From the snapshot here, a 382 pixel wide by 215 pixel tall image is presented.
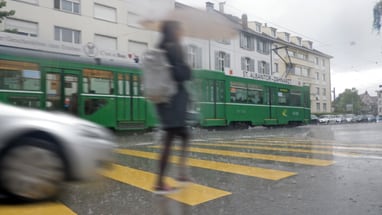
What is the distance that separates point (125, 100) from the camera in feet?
50.4

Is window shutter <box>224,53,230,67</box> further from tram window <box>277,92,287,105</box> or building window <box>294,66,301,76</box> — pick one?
building window <box>294,66,301,76</box>

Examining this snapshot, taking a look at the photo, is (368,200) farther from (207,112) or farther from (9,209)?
(207,112)

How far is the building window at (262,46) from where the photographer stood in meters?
47.6

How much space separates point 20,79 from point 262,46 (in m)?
40.0

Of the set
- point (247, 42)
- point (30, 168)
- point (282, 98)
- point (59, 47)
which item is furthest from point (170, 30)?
point (247, 42)

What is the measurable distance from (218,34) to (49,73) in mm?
11040

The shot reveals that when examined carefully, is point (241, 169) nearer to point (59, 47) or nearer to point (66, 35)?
point (59, 47)

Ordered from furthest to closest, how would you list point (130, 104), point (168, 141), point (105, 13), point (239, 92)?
point (105, 13), point (239, 92), point (130, 104), point (168, 141)

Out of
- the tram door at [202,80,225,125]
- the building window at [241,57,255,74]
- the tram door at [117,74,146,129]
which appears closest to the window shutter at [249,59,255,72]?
the building window at [241,57,255,74]

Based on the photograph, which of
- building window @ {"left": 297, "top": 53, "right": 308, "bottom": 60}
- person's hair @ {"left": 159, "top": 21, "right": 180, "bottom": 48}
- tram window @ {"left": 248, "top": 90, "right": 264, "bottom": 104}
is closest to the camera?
person's hair @ {"left": 159, "top": 21, "right": 180, "bottom": 48}

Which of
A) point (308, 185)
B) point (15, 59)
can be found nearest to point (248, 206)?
point (308, 185)

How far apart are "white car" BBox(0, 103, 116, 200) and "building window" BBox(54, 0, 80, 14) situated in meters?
25.8

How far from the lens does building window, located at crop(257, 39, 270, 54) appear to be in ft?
156

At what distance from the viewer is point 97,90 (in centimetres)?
1459
